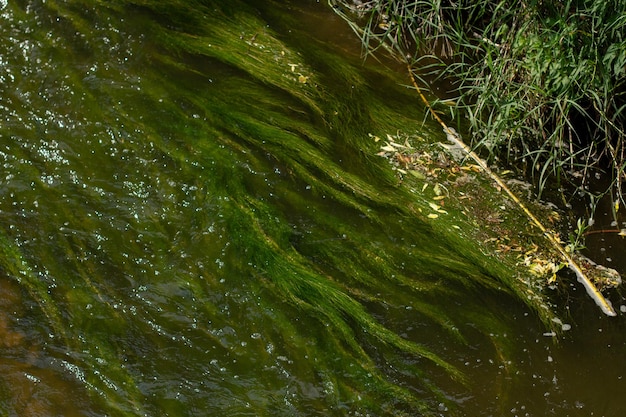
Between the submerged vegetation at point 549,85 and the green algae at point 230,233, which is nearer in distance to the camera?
the green algae at point 230,233

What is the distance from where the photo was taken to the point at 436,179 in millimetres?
3346

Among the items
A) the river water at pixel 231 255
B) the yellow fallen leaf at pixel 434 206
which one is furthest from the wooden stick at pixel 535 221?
the yellow fallen leaf at pixel 434 206

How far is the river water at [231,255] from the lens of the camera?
98.6 inches

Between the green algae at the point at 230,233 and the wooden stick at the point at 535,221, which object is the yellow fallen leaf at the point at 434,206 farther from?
the wooden stick at the point at 535,221

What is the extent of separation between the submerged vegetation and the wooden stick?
3.0 inches

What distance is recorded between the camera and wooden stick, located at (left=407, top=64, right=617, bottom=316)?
2902 mm

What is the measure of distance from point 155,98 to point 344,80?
896mm

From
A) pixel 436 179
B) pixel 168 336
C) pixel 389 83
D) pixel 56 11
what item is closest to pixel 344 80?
pixel 389 83

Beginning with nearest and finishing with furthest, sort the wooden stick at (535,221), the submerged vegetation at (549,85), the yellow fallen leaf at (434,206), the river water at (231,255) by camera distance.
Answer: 1. the river water at (231,255)
2. the wooden stick at (535,221)
3. the submerged vegetation at (549,85)
4. the yellow fallen leaf at (434,206)

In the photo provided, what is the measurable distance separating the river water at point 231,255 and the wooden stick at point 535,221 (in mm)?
49

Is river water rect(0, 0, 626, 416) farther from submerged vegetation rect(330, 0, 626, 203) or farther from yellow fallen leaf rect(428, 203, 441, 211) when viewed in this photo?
submerged vegetation rect(330, 0, 626, 203)

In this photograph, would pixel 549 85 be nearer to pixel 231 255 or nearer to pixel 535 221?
pixel 535 221

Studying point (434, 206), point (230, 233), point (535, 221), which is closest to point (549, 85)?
point (535, 221)

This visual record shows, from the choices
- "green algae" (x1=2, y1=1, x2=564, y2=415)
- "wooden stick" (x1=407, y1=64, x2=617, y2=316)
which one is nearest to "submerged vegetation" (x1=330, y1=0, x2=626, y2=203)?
"wooden stick" (x1=407, y1=64, x2=617, y2=316)
